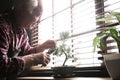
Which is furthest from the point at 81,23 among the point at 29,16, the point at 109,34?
the point at 109,34

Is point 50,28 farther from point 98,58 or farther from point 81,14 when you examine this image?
point 98,58

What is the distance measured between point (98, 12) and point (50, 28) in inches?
27.6

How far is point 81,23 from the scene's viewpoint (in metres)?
1.85

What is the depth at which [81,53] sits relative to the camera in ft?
5.85

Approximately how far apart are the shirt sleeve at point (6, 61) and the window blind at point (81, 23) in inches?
15.2

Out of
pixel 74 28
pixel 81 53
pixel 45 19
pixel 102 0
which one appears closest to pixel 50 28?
pixel 45 19

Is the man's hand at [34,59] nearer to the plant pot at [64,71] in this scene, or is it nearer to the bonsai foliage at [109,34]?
the plant pot at [64,71]

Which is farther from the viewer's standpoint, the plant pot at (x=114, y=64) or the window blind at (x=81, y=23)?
→ the window blind at (x=81, y=23)

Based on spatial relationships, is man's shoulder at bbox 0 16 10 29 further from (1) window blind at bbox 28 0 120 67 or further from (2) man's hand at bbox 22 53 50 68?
(1) window blind at bbox 28 0 120 67

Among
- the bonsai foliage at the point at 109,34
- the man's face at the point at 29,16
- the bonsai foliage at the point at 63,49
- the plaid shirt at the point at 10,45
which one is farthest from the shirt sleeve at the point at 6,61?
the bonsai foliage at the point at 109,34

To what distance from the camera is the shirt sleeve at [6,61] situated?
1.26 metres

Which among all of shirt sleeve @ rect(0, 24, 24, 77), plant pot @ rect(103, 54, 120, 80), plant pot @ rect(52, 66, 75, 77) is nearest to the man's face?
shirt sleeve @ rect(0, 24, 24, 77)

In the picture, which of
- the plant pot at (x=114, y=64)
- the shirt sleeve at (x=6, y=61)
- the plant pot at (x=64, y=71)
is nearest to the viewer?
the plant pot at (x=114, y=64)

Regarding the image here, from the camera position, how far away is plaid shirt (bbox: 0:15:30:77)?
1.27 metres
